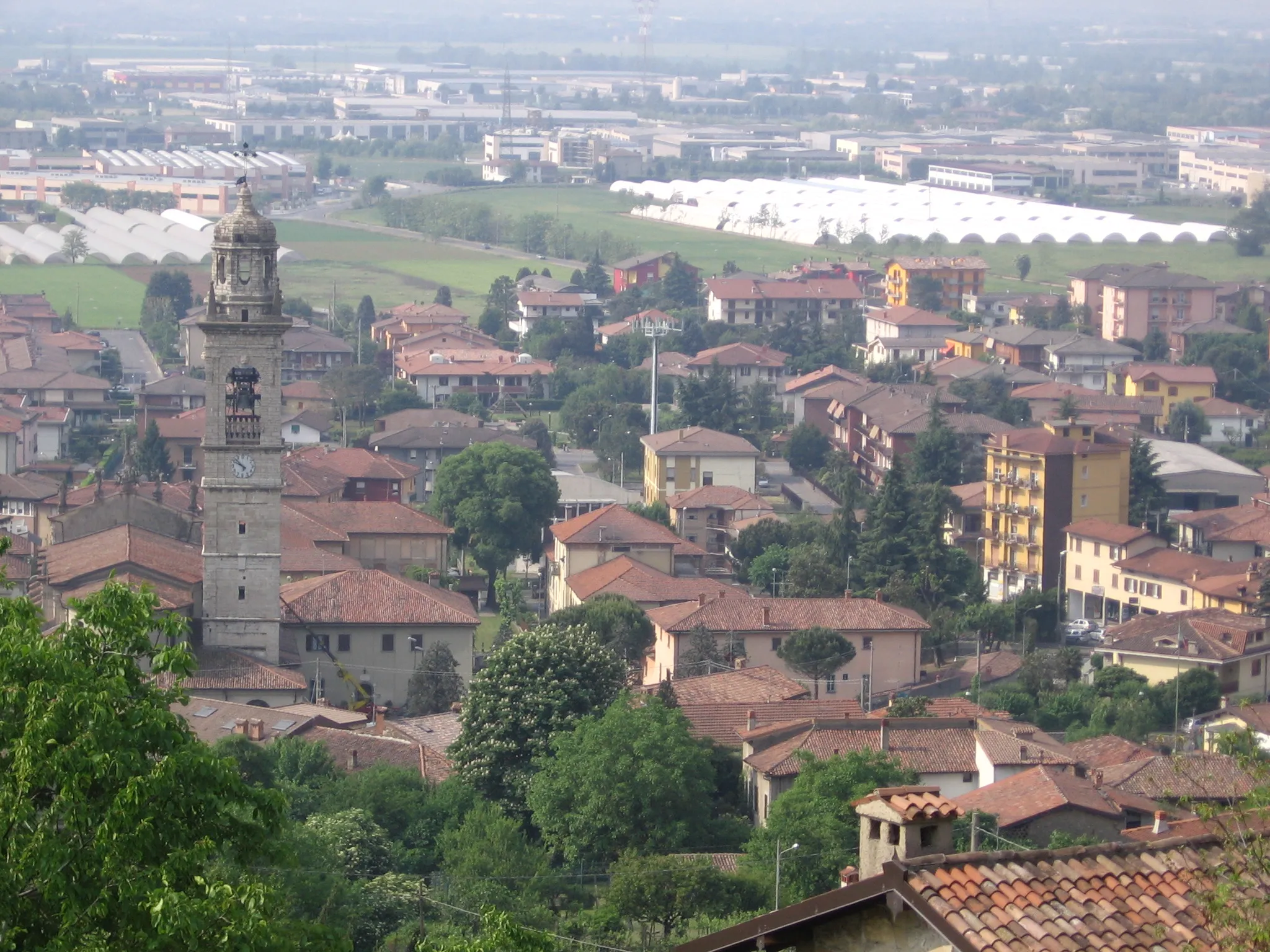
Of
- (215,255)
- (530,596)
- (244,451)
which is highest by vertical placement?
(215,255)

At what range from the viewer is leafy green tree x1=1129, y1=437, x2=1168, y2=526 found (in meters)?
41.8

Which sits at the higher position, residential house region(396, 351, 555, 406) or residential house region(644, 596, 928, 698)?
residential house region(644, 596, 928, 698)

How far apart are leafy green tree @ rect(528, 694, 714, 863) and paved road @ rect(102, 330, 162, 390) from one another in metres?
36.1

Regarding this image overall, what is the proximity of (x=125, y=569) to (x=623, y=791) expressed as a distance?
7.95 m

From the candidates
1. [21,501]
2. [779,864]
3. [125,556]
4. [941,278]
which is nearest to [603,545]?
[21,501]

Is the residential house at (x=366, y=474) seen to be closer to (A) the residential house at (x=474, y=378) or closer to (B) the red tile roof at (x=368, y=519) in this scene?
(B) the red tile roof at (x=368, y=519)

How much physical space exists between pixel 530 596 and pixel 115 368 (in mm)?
23998

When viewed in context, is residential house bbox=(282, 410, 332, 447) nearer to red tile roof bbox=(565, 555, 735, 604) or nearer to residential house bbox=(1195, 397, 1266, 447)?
red tile roof bbox=(565, 555, 735, 604)

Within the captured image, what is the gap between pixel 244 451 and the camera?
2525 cm

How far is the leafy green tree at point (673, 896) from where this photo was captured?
18547 mm

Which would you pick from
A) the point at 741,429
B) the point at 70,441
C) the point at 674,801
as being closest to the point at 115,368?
the point at 70,441

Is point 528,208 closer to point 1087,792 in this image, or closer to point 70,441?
point 70,441

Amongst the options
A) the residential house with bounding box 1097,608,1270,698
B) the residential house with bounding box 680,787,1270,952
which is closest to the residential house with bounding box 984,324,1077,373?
the residential house with bounding box 1097,608,1270,698

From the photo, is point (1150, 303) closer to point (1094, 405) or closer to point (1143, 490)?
point (1094, 405)
